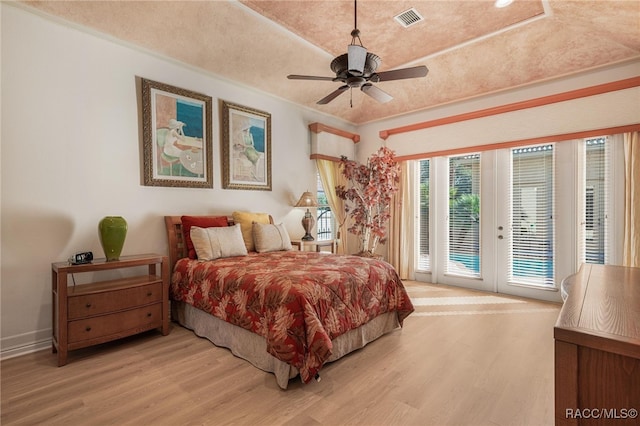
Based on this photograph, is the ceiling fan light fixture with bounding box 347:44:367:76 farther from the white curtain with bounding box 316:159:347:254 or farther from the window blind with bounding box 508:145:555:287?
the window blind with bounding box 508:145:555:287

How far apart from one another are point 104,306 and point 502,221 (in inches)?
194

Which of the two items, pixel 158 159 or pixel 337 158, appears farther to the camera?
pixel 337 158

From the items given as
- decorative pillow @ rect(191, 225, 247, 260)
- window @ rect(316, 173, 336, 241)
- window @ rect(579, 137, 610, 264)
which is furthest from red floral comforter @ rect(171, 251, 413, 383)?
window @ rect(579, 137, 610, 264)

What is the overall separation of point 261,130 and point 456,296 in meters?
3.70

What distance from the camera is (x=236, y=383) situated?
216 centimetres

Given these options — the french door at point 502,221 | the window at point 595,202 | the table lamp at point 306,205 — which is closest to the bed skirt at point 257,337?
the table lamp at point 306,205

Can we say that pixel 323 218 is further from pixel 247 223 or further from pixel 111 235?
pixel 111 235

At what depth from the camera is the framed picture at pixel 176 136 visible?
3363 mm

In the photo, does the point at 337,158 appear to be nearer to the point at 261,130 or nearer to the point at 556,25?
the point at 261,130

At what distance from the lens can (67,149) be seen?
2.86 m

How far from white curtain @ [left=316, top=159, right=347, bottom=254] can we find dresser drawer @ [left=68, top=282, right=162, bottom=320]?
130 inches

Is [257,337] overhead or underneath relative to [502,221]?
underneath

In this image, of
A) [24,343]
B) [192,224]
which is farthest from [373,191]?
[24,343]

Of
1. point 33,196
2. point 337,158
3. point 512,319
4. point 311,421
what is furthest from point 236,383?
point 337,158
